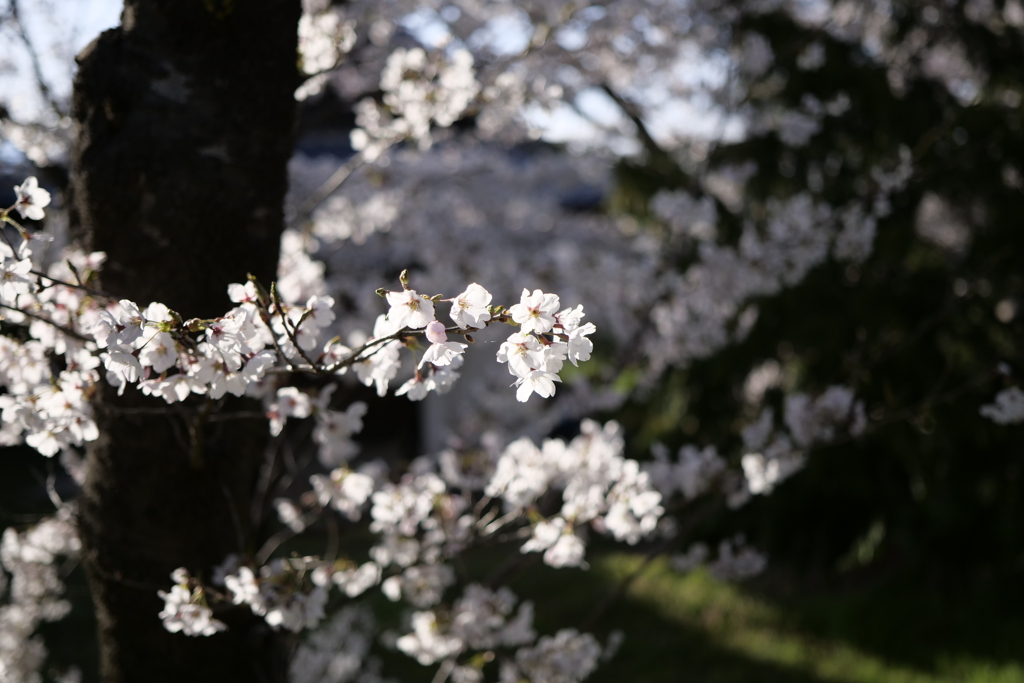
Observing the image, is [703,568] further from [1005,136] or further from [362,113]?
[362,113]

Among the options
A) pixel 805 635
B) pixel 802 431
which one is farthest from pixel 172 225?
pixel 805 635

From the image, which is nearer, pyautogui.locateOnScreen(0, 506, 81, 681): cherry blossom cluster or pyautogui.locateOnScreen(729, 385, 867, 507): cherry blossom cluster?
pyautogui.locateOnScreen(0, 506, 81, 681): cherry blossom cluster

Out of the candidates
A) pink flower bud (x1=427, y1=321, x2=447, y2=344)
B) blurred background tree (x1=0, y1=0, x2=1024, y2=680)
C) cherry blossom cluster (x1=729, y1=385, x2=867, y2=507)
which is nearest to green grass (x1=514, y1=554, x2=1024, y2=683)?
blurred background tree (x1=0, y1=0, x2=1024, y2=680)

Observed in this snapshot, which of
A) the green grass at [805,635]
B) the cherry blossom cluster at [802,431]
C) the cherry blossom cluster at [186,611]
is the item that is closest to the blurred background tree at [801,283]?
→ the green grass at [805,635]

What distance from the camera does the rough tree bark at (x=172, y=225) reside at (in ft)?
4.94

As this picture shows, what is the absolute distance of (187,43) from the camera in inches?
59.8

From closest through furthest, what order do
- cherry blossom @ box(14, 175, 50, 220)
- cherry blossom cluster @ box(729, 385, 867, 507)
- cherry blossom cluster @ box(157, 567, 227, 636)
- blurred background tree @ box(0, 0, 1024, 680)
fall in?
cherry blossom @ box(14, 175, 50, 220), cherry blossom cluster @ box(157, 567, 227, 636), cherry blossom cluster @ box(729, 385, 867, 507), blurred background tree @ box(0, 0, 1024, 680)

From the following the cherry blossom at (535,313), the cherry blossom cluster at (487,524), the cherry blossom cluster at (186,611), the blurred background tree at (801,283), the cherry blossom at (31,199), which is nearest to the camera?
the cherry blossom at (535,313)

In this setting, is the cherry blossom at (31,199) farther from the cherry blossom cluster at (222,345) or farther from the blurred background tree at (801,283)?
the blurred background tree at (801,283)

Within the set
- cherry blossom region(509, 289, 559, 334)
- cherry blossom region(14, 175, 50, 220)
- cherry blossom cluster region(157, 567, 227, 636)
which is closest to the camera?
cherry blossom region(509, 289, 559, 334)

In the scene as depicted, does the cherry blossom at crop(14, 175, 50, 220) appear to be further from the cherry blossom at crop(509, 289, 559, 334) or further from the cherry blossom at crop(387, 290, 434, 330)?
the cherry blossom at crop(509, 289, 559, 334)

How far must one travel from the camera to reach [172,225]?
1.51 metres

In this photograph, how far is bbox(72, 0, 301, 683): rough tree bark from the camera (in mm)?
1507

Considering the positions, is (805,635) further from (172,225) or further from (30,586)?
(172,225)
